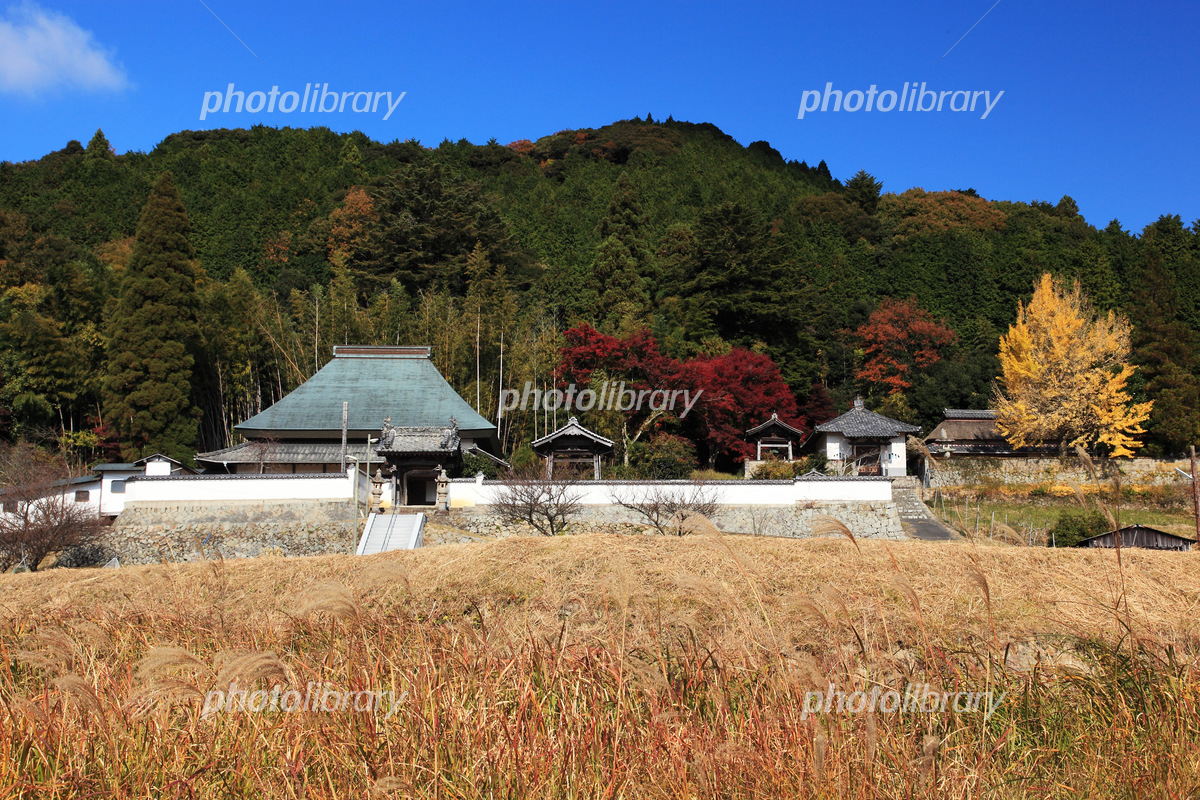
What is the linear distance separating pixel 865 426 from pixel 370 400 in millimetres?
14503

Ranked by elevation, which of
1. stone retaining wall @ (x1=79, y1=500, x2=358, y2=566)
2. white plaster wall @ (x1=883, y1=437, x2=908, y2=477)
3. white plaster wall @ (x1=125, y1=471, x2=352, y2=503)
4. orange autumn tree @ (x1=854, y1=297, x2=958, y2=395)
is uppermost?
orange autumn tree @ (x1=854, y1=297, x2=958, y2=395)

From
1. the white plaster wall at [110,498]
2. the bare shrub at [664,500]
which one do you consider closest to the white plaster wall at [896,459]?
the bare shrub at [664,500]

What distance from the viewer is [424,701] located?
9.16 ft

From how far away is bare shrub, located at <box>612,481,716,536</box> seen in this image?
48.3 feet

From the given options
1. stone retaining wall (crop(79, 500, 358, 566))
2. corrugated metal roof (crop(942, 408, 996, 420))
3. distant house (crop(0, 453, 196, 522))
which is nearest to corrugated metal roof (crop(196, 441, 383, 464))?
distant house (crop(0, 453, 196, 522))

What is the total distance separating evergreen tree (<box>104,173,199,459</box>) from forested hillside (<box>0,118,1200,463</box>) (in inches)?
3.0

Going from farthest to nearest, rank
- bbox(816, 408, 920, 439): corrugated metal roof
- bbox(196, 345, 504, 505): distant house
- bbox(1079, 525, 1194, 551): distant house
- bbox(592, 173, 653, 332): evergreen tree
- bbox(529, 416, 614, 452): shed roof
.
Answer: bbox(592, 173, 653, 332): evergreen tree < bbox(816, 408, 920, 439): corrugated metal roof < bbox(529, 416, 614, 452): shed roof < bbox(196, 345, 504, 505): distant house < bbox(1079, 525, 1194, 551): distant house

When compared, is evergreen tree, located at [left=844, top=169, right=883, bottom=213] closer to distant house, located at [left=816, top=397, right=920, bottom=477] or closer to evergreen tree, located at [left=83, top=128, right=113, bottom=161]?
distant house, located at [left=816, top=397, right=920, bottom=477]

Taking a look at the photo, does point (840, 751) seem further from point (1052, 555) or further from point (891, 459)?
point (891, 459)

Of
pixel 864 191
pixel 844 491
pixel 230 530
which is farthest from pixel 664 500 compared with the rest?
pixel 864 191

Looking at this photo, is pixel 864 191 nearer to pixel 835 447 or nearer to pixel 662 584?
pixel 835 447

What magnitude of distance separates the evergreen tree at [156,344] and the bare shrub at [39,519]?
9.96 ft

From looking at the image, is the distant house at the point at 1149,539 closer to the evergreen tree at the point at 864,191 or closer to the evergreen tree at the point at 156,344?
the evergreen tree at the point at 156,344

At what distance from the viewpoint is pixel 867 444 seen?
20.8m
